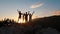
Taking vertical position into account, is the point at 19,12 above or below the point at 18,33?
above

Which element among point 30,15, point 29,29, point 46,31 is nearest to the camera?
point 46,31

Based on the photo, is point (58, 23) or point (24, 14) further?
point (24, 14)

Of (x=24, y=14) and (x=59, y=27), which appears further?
(x=24, y=14)

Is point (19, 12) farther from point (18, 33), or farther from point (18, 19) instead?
point (18, 33)

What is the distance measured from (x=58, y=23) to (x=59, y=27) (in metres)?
1.37

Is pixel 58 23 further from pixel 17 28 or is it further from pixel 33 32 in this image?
pixel 17 28

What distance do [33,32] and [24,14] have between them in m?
7.53

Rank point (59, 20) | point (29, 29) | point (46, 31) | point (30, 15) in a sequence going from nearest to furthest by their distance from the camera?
point (46, 31), point (29, 29), point (59, 20), point (30, 15)

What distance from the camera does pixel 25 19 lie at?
101 ft

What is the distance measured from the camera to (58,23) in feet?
82.3

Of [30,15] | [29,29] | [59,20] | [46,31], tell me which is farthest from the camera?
[30,15]

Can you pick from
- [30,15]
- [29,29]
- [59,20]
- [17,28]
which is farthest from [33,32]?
[30,15]

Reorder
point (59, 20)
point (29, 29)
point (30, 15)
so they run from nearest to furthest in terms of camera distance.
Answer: point (29, 29), point (59, 20), point (30, 15)

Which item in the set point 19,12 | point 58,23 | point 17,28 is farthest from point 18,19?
point 58,23
